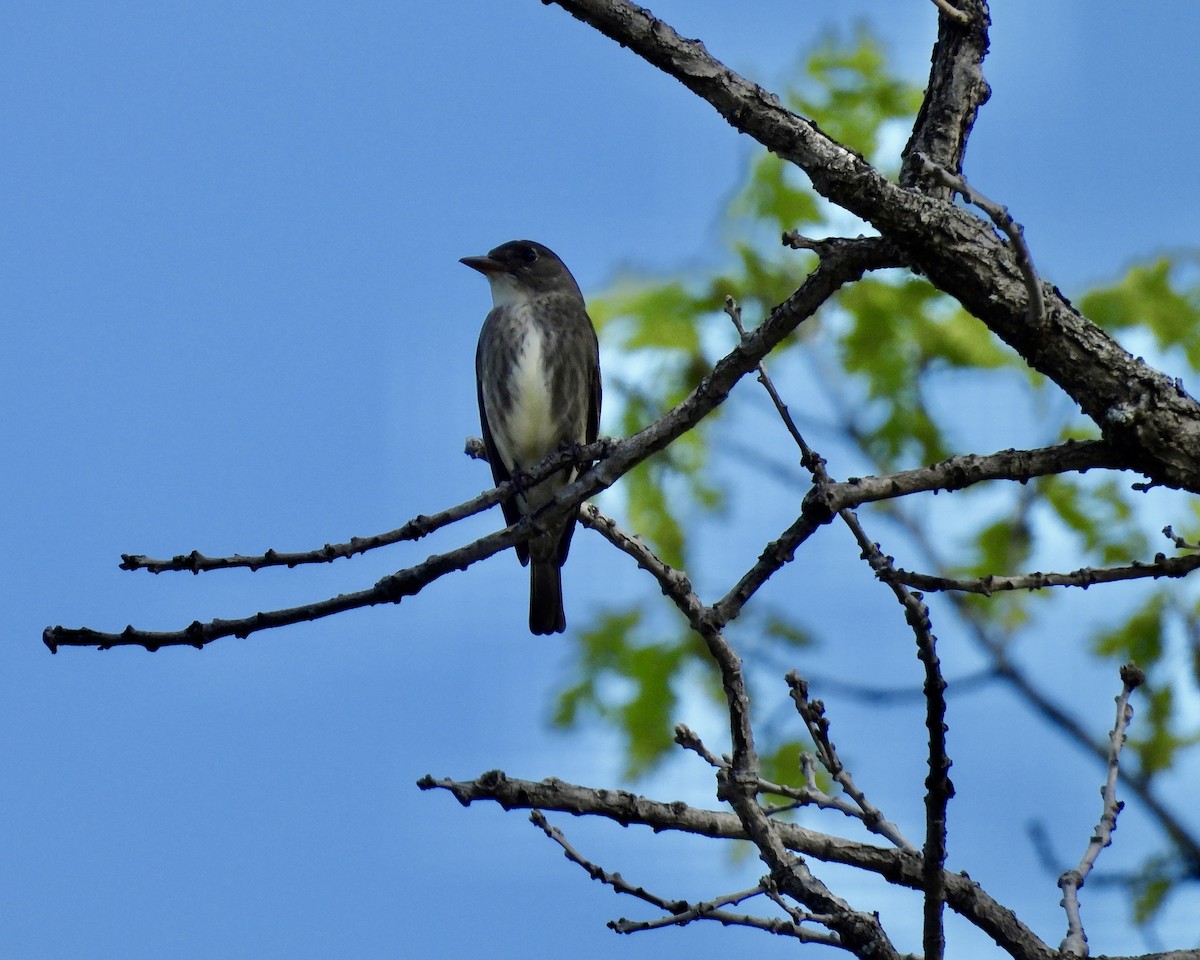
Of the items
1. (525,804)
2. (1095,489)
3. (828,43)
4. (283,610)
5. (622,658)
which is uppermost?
(828,43)

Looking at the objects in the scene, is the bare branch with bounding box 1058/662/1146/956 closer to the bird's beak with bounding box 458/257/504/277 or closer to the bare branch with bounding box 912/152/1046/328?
the bare branch with bounding box 912/152/1046/328

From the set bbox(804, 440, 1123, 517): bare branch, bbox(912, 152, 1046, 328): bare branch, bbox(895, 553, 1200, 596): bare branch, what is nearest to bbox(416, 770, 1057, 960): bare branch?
bbox(895, 553, 1200, 596): bare branch

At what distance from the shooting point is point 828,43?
8547 mm

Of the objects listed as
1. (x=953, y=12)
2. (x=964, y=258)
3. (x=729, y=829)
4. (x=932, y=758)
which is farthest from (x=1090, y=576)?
(x=953, y=12)

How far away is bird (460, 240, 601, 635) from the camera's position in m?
6.54

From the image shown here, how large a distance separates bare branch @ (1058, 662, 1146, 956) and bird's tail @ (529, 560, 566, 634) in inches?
114

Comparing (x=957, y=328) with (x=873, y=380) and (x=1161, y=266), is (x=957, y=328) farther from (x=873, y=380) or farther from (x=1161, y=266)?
(x=1161, y=266)

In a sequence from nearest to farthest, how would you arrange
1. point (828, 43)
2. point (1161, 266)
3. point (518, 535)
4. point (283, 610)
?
point (283, 610), point (518, 535), point (1161, 266), point (828, 43)

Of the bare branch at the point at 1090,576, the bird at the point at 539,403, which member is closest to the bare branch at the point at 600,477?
the bare branch at the point at 1090,576

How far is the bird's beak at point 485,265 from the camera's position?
7145mm

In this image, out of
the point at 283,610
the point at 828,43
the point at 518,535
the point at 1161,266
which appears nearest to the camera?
the point at 283,610

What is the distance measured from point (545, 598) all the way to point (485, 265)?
1720mm

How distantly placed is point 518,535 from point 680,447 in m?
4.65

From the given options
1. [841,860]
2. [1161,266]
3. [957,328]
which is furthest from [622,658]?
[841,860]
